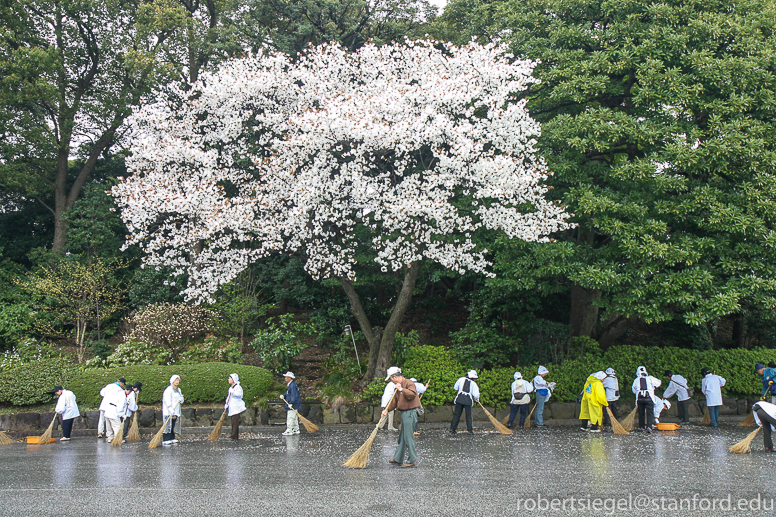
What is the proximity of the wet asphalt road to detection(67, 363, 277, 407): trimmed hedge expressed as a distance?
3664mm

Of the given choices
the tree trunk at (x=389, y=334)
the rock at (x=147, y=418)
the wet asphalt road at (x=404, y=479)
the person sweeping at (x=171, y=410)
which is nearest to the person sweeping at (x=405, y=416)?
the wet asphalt road at (x=404, y=479)

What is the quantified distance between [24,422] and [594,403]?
15.0 metres

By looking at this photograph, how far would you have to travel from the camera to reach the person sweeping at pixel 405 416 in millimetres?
9234

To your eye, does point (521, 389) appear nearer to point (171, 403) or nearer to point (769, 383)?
point (769, 383)

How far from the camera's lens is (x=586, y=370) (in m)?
16.4

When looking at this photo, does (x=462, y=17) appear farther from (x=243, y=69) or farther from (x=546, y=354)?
(x=546, y=354)

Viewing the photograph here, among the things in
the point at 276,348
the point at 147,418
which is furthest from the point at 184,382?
the point at 276,348

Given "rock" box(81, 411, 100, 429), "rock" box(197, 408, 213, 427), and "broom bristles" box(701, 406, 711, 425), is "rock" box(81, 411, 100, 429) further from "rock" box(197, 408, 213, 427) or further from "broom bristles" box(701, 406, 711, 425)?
"broom bristles" box(701, 406, 711, 425)

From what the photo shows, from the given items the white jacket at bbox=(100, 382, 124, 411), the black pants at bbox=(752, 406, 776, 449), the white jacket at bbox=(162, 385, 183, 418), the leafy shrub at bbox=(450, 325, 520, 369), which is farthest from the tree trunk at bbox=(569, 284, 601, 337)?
the white jacket at bbox=(100, 382, 124, 411)

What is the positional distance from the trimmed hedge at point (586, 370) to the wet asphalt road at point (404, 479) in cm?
354

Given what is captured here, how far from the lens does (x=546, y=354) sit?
57.8ft

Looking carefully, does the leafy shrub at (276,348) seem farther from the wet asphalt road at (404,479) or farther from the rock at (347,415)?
the wet asphalt road at (404,479)

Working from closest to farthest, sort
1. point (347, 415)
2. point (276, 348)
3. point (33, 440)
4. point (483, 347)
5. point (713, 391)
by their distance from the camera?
1. point (33, 440)
2. point (713, 391)
3. point (347, 415)
4. point (483, 347)
5. point (276, 348)

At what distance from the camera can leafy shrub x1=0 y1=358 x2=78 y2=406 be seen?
16.1 meters
